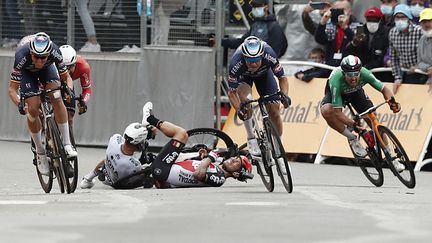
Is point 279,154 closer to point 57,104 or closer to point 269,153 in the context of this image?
point 269,153

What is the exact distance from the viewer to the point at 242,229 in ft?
34.9

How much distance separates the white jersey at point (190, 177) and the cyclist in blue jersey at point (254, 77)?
0.61 meters

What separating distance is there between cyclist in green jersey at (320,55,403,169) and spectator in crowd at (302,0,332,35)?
3.48 meters

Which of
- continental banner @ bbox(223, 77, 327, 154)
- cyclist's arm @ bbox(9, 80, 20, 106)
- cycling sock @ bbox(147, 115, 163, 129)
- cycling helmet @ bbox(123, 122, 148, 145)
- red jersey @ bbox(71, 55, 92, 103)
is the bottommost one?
continental banner @ bbox(223, 77, 327, 154)

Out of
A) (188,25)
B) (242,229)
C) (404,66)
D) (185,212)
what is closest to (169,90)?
(188,25)

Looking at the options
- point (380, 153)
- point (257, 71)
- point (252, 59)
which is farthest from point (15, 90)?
point (380, 153)

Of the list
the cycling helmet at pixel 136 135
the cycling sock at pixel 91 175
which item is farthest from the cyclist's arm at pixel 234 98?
the cycling sock at pixel 91 175

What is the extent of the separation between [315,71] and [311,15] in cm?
89

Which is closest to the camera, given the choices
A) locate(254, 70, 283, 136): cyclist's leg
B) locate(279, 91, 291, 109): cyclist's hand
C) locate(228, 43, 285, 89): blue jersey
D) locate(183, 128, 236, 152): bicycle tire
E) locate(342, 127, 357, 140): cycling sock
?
locate(279, 91, 291, 109): cyclist's hand

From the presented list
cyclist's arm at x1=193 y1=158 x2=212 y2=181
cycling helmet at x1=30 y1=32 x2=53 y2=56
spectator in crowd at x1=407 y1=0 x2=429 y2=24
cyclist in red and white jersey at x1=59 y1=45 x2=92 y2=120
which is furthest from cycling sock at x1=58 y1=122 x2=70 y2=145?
spectator in crowd at x1=407 y1=0 x2=429 y2=24

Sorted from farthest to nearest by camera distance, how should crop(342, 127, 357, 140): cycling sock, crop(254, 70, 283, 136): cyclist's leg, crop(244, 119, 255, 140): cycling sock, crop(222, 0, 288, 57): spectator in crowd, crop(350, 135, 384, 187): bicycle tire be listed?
crop(222, 0, 288, 57): spectator in crowd
crop(342, 127, 357, 140): cycling sock
crop(350, 135, 384, 187): bicycle tire
crop(254, 70, 283, 136): cyclist's leg
crop(244, 119, 255, 140): cycling sock

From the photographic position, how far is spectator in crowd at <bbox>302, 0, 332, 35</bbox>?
2034 centimetres

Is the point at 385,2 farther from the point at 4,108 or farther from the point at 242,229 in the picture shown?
the point at 242,229

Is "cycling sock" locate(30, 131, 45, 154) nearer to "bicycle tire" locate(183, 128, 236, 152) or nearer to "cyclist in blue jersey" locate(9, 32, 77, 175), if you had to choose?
"cyclist in blue jersey" locate(9, 32, 77, 175)
